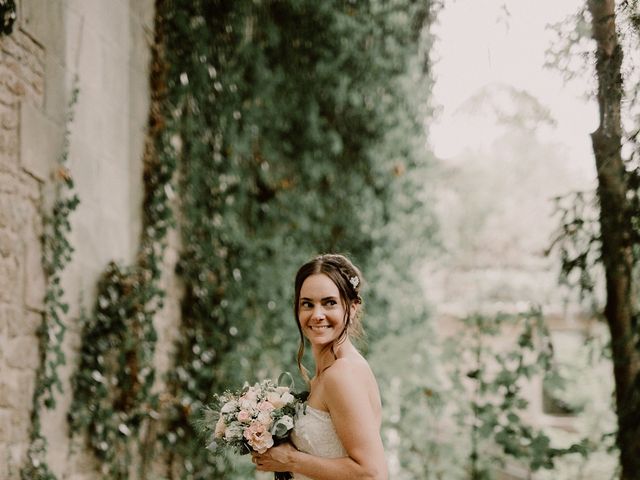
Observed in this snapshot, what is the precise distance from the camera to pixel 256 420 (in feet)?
7.70

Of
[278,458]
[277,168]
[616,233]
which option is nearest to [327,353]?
[278,458]

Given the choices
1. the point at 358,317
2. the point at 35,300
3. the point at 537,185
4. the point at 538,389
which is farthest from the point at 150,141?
the point at 538,389

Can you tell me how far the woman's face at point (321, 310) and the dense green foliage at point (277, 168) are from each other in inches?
102

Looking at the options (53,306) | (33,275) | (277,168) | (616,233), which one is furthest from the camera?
(277,168)

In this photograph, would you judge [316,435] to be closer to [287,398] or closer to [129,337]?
[287,398]

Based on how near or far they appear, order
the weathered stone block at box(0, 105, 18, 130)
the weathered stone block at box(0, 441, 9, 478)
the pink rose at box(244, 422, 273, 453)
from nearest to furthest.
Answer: the pink rose at box(244, 422, 273, 453) < the weathered stone block at box(0, 441, 9, 478) < the weathered stone block at box(0, 105, 18, 130)

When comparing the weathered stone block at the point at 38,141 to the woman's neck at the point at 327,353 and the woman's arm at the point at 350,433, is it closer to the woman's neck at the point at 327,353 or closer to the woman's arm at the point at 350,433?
the woman's neck at the point at 327,353

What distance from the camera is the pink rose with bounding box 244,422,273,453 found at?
2.31 meters

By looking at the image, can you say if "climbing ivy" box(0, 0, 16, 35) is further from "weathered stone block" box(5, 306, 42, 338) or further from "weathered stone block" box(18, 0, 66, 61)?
"weathered stone block" box(5, 306, 42, 338)

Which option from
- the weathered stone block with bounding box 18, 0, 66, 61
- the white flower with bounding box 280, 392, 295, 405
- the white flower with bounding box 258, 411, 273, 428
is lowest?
the white flower with bounding box 258, 411, 273, 428

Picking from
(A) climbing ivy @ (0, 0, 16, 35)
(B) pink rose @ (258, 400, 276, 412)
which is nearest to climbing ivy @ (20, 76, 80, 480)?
(A) climbing ivy @ (0, 0, 16, 35)

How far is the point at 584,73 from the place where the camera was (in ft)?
9.64

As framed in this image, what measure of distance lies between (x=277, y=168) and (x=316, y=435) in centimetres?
357

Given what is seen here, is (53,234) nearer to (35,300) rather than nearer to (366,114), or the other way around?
(35,300)
